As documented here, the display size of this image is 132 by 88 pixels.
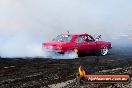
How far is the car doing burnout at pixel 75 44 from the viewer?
16844mm

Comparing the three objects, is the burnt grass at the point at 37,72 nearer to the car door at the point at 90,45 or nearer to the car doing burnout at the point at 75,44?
the car doing burnout at the point at 75,44

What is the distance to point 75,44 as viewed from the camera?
56.9 feet

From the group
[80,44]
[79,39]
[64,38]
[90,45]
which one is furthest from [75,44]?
[90,45]

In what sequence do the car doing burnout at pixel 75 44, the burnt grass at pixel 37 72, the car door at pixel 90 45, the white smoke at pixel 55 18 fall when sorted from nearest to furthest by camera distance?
the burnt grass at pixel 37 72
the car doing burnout at pixel 75 44
the car door at pixel 90 45
the white smoke at pixel 55 18

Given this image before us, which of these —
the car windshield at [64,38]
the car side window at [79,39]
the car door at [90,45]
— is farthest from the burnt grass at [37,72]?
the car door at [90,45]

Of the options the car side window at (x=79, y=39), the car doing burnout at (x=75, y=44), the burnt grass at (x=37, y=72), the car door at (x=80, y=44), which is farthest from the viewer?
the car side window at (x=79, y=39)

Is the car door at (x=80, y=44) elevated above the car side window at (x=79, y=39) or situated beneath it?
situated beneath

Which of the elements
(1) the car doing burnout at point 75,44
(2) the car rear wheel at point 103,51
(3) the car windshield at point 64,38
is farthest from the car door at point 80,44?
(2) the car rear wheel at point 103,51

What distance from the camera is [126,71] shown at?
40.0ft

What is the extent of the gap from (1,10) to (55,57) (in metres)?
17.0

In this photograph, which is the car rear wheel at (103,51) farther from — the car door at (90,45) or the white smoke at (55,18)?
the white smoke at (55,18)

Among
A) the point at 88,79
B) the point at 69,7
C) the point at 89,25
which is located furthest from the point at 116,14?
the point at 88,79

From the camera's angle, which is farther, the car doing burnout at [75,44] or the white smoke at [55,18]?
the white smoke at [55,18]

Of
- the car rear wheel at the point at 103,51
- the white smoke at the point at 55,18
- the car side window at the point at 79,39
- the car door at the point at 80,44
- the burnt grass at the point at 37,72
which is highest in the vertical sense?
the white smoke at the point at 55,18
